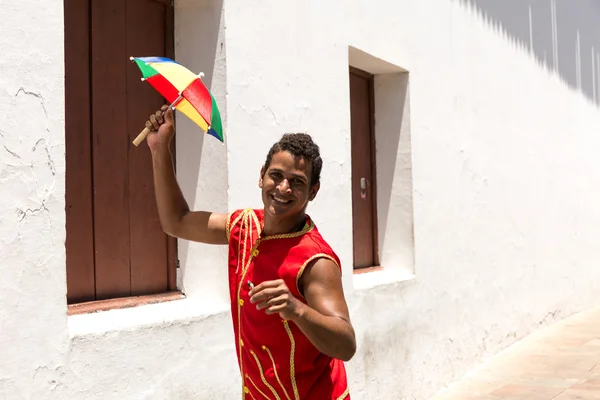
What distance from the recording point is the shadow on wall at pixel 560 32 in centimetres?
862

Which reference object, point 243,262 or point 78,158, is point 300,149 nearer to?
point 243,262

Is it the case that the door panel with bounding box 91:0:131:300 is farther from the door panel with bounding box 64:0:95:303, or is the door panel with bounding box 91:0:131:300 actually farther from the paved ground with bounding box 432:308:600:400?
the paved ground with bounding box 432:308:600:400

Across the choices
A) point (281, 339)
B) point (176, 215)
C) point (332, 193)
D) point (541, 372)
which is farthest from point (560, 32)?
point (281, 339)

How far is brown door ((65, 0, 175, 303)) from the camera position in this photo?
3.55 m

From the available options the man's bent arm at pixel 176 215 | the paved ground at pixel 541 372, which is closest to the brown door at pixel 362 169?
the paved ground at pixel 541 372

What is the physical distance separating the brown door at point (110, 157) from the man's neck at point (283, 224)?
1.31 meters

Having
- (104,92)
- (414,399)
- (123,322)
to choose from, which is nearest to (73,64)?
(104,92)

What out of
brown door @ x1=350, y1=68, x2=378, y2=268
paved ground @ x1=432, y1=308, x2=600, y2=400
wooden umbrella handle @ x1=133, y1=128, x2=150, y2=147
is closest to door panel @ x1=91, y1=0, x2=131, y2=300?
wooden umbrella handle @ x1=133, y1=128, x2=150, y2=147

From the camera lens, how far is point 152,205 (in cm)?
397

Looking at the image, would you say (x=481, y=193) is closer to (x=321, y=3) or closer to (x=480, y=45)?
(x=480, y=45)

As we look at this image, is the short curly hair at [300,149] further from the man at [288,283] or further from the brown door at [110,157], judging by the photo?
the brown door at [110,157]

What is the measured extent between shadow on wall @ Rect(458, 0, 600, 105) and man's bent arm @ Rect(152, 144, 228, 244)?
5.07 meters

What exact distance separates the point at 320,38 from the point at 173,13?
43.4 inches

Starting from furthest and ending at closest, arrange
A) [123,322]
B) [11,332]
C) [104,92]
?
1. [104,92]
2. [123,322]
3. [11,332]
